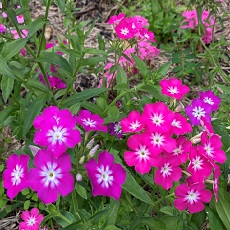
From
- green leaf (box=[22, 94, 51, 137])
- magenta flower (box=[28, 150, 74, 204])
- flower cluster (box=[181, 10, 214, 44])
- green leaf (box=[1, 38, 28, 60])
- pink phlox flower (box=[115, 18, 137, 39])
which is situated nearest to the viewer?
magenta flower (box=[28, 150, 74, 204])

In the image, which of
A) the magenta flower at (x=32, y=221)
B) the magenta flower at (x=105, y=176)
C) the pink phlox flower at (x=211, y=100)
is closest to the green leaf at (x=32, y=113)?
the magenta flower at (x=32, y=221)

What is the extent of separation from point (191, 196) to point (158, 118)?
382 millimetres

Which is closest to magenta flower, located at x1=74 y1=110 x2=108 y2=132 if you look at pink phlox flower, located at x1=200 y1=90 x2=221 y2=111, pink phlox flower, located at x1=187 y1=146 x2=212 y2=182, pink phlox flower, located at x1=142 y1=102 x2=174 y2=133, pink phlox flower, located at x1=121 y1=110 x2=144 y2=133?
pink phlox flower, located at x1=121 y1=110 x2=144 y2=133

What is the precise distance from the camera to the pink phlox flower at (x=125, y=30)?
2.79 meters

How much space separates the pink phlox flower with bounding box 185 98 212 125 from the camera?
2152 millimetres

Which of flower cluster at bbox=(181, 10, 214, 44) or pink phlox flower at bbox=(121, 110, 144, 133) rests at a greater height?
pink phlox flower at bbox=(121, 110, 144, 133)

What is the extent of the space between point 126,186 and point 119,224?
0.65ft

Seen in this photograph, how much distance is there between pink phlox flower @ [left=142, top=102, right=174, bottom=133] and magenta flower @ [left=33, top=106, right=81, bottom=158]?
1.16 ft

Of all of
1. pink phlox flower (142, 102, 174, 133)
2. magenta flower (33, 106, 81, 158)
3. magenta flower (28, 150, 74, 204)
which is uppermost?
magenta flower (33, 106, 81, 158)

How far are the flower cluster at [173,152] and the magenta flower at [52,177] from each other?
0.42 meters

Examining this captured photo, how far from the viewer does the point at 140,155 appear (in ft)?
6.32

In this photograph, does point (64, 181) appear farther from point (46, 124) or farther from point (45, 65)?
point (45, 65)

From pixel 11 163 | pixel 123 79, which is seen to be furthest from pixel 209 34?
pixel 11 163

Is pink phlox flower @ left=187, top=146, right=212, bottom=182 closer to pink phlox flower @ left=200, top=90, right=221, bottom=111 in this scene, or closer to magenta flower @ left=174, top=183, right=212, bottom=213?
magenta flower @ left=174, top=183, right=212, bottom=213
